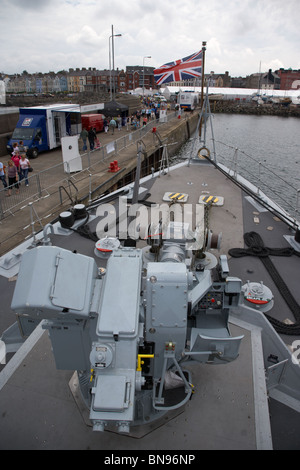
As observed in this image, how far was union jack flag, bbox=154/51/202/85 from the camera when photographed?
14.2 meters

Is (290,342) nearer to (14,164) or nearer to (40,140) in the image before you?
(14,164)

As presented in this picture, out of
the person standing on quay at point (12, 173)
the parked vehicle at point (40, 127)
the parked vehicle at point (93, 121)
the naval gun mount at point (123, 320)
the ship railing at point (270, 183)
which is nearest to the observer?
the naval gun mount at point (123, 320)

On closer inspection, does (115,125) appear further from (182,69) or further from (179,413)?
(179,413)

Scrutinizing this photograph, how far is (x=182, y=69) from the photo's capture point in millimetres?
14594

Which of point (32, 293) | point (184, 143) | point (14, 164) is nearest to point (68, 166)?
point (14, 164)

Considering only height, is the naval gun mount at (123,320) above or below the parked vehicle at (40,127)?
below

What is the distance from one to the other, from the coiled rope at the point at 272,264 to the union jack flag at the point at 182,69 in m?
9.54

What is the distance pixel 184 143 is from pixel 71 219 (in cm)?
3355

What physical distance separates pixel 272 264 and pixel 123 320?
16.7ft

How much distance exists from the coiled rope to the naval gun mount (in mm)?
1779

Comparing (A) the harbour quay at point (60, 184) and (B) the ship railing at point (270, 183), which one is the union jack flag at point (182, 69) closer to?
(A) the harbour quay at point (60, 184)

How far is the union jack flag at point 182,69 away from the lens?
14188 millimetres

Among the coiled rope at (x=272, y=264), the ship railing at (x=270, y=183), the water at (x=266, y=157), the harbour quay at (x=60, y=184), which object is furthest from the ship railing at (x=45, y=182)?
the ship railing at (x=270, y=183)

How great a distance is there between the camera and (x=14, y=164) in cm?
1389
